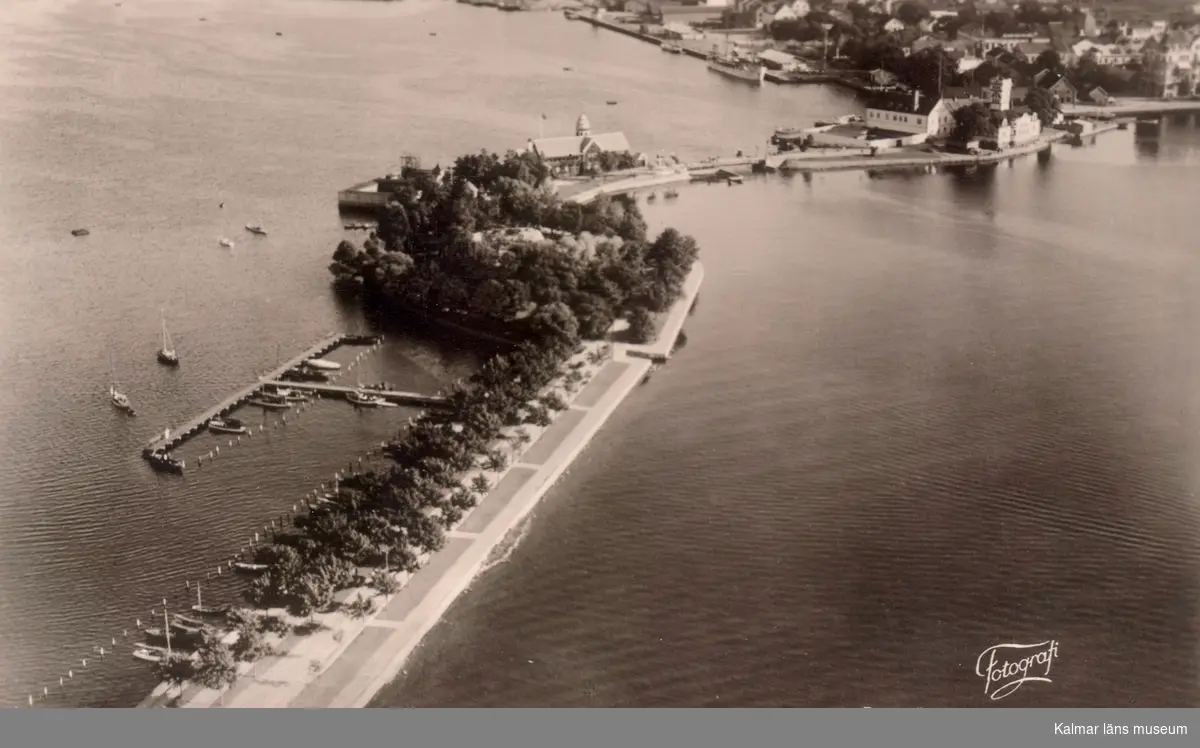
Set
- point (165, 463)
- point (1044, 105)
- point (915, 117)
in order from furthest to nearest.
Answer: point (915, 117)
point (1044, 105)
point (165, 463)

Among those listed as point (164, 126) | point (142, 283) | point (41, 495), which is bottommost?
point (41, 495)

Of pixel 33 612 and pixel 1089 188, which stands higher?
pixel 1089 188

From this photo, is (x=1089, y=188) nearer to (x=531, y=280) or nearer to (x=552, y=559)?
(x=531, y=280)

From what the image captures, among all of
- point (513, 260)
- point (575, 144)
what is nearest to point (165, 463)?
point (513, 260)

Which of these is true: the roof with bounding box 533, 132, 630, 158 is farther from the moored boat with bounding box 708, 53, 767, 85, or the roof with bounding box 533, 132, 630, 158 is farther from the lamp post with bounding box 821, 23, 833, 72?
the lamp post with bounding box 821, 23, 833, 72

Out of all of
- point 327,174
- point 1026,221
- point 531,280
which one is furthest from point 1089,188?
point 327,174

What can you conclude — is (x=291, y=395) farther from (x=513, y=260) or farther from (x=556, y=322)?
(x=513, y=260)
